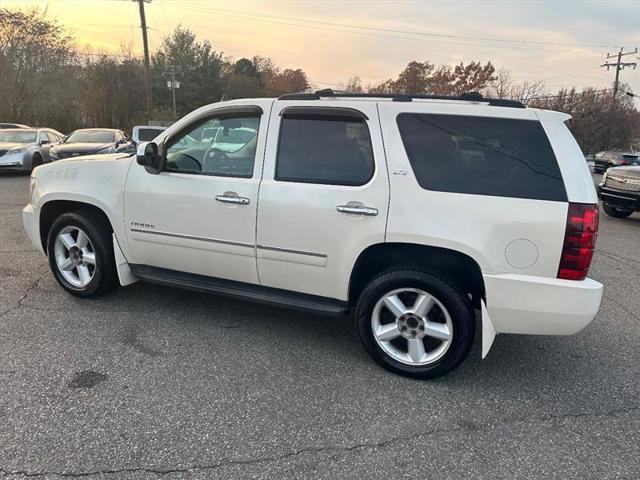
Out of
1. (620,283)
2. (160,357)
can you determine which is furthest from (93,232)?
(620,283)

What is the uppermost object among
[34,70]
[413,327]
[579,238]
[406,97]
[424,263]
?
[34,70]

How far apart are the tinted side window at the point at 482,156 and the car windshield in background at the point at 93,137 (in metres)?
13.4

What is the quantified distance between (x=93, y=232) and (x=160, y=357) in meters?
1.45

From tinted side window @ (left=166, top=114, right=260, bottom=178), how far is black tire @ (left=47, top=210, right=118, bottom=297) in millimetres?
935

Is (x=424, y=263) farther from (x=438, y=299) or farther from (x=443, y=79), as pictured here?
(x=443, y=79)

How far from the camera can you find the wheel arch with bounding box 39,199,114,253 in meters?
4.23

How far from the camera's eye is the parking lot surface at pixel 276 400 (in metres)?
2.41

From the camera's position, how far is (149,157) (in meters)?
3.80

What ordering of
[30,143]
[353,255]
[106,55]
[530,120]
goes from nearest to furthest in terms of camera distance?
[530,120], [353,255], [30,143], [106,55]

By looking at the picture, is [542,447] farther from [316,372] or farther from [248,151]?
[248,151]

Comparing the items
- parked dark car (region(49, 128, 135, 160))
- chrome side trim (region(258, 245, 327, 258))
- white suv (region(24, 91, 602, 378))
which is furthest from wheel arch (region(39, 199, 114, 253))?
parked dark car (region(49, 128, 135, 160))

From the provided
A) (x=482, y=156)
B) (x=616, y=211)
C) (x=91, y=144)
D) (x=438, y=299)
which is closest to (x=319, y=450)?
(x=438, y=299)

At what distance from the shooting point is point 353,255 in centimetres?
325

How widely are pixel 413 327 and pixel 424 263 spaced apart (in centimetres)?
45
